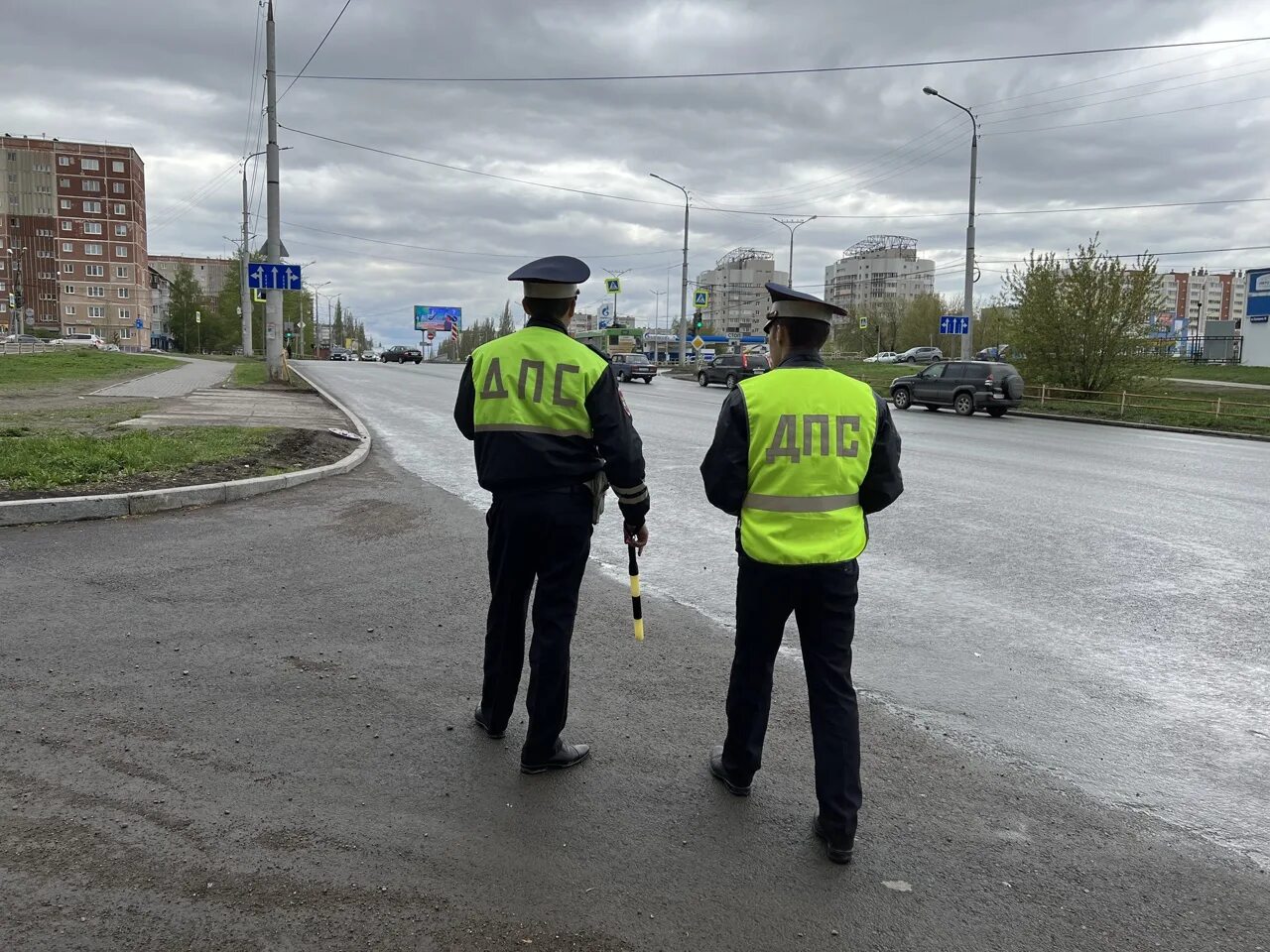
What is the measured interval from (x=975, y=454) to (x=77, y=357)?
37.3 metres

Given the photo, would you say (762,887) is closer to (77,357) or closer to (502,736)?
(502,736)

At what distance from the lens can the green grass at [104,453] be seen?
8789 mm

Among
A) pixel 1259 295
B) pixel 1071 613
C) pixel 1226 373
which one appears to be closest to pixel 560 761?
pixel 1071 613

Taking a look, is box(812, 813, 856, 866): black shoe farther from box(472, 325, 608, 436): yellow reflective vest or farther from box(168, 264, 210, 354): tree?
box(168, 264, 210, 354): tree

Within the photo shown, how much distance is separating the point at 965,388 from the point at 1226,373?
2973 cm

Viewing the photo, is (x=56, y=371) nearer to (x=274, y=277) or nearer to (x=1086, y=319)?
(x=274, y=277)

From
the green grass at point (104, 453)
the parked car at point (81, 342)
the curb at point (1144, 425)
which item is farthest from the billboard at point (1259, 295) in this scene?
the parked car at point (81, 342)

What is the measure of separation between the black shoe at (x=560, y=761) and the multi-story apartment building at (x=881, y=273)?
152 m

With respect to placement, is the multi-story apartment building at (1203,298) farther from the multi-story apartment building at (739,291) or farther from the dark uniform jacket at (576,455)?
the dark uniform jacket at (576,455)

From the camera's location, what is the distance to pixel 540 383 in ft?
11.8

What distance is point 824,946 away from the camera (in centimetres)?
263

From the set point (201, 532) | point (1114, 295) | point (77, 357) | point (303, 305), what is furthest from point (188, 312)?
point (201, 532)

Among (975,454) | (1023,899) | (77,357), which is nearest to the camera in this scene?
(1023,899)

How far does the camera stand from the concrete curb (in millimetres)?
7742
